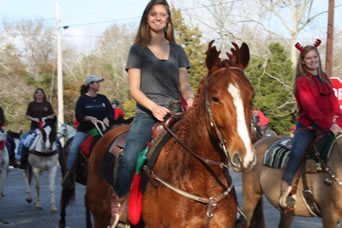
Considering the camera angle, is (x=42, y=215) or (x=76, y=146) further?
(x=42, y=215)

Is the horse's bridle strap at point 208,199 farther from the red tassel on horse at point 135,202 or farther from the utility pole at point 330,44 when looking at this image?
the utility pole at point 330,44

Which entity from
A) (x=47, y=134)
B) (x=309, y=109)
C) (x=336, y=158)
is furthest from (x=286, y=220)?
(x=47, y=134)

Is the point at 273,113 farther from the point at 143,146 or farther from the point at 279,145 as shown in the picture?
the point at 143,146

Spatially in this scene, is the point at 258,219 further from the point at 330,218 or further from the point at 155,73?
the point at 155,73

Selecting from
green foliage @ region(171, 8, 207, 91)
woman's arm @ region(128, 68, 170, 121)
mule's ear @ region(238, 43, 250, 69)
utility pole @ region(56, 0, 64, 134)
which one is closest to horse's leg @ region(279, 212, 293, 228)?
woman's arm @ region(128, 68, 170, 121)

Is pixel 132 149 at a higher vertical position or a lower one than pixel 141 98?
lower

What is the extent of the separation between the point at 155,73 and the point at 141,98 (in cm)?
34

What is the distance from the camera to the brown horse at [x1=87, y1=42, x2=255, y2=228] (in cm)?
294

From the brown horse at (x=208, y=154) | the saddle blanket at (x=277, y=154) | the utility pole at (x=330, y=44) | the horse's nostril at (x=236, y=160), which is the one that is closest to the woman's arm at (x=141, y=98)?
the brown horse at (x=208, y=154)

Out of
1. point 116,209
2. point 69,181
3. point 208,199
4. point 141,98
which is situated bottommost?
point 69,181

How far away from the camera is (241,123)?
9.44ft

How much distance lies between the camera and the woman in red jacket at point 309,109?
571cm

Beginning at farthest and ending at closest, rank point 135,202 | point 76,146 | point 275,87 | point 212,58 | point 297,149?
point 275,87
point 76,146
point 297,149
point 135,202
point 212,58

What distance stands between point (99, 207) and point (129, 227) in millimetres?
1048
